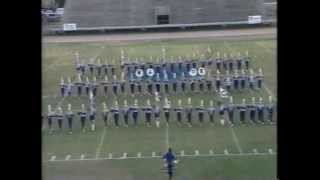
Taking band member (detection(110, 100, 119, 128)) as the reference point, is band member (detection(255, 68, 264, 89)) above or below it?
above

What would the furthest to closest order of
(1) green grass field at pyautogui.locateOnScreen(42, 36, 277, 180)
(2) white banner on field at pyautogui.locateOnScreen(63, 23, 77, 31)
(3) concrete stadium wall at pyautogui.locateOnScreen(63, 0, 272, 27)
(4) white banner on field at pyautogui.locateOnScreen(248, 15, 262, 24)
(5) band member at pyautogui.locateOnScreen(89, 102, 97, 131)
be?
(3) concrete stadium wall at pyautogui.locateOnScreen(63, 0, 272, 27)
(4) white banner on field at pyautogui.locateOnScreen(248, 15, 262, 24)
(2) white banner on field at pyautogui.locateOnScreen(63, 23, 77, 31)
(5) band member at pyautogui.locateOnScreen(89, 102, 97, 131)
(1) green grass field at pyautogui.locateOnScreen(42, 36, 277, 180)

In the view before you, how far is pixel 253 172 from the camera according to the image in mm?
3887

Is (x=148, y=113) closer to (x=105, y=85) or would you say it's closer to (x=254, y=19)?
(x=105, y=85)

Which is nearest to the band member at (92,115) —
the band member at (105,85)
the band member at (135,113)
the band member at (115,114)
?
the band member at (115,114)

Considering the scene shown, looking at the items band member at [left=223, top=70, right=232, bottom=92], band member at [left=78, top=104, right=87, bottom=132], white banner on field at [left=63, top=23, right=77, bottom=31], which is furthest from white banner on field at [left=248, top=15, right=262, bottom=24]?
band member at [left=78, top=104, right=87, bottom=132]

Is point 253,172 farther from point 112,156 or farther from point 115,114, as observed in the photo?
point 115,114

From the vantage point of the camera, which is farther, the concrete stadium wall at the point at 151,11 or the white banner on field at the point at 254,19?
the concrete stadium wall at the point at 151,11

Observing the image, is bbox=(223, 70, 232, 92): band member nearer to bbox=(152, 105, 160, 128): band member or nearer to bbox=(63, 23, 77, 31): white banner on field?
bbox=(152, 105, 160, 128): band member

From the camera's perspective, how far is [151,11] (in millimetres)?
13008

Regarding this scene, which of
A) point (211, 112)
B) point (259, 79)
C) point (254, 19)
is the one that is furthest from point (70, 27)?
point (211, 112)

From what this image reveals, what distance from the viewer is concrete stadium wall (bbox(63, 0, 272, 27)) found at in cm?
1297

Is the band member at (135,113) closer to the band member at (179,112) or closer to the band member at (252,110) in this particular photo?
the band member at (179,112)

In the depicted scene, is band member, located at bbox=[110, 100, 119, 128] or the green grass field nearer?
the green grass field

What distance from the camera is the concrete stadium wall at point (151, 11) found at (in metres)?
13.0
